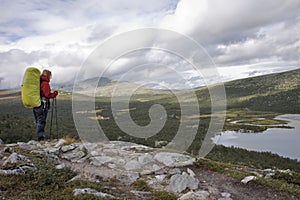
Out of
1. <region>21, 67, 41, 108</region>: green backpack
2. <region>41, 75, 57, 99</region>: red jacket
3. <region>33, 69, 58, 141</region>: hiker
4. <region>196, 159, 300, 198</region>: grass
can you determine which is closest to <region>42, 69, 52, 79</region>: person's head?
<region>33, 69, 58, 141</region>: hiker

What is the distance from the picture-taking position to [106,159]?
378 inches

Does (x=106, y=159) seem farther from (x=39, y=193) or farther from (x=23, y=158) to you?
(x=39, y=193)

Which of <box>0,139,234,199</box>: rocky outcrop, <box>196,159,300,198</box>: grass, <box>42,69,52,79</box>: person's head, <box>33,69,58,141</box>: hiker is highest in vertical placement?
<box>42,69,52,79</box>: person's head

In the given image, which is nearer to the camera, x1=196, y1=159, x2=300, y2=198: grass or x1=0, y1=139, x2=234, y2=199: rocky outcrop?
x1=0, y1=139, x2=234, y2=199: rocky outcrop

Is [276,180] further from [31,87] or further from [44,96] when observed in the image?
[31,87]

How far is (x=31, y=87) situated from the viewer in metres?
10.8

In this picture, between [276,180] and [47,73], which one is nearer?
[276,180]

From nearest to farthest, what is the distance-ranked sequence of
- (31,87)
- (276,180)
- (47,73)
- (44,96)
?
(276,180), (31,87), (44,96), (47,73)

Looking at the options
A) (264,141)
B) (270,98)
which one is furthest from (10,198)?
(270,98)

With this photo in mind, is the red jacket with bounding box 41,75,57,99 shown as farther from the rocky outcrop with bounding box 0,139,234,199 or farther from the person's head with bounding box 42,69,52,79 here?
the rocky outcrop with bounding box 0,139,234,199

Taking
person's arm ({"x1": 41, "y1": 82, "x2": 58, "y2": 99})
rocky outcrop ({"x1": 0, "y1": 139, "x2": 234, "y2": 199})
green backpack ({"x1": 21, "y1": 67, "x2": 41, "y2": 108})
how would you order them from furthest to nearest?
person's arm ({"x1": 41, "y1": 82, "x2": 58, "y2": 99}) → green backpack ({"x1": 21, "y1": 67, "x2": 41, "y2": 108}) → rocky outcrop ({"x1": 0, "y1": 139, "x2": 234, "y2": 199})

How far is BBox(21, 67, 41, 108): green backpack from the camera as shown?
1072 centimetres

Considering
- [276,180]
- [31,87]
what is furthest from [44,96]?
[276,180]

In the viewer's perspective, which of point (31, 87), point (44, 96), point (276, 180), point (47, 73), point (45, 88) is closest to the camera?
point (276, 180)
